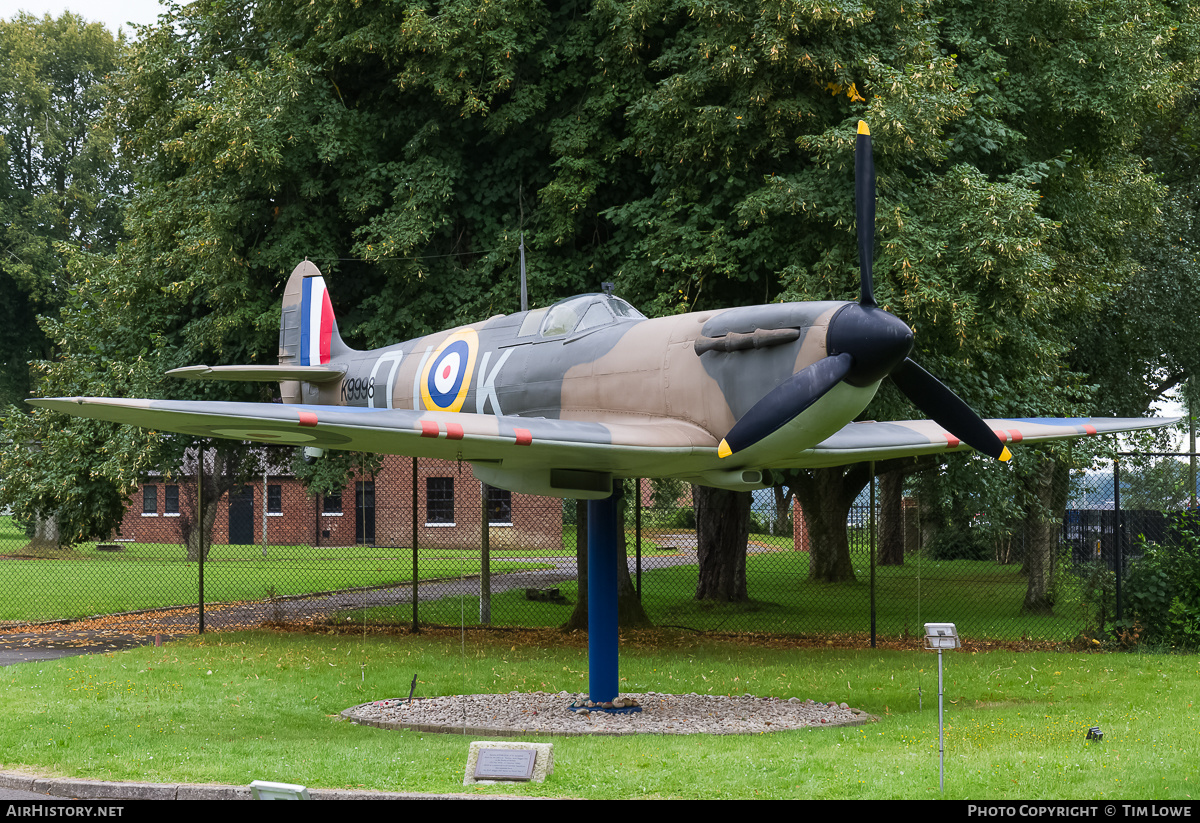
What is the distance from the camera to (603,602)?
10.2 meters

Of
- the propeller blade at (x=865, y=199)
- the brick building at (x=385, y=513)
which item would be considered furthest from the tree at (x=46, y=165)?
the propeller blade at (x=865, y=199)

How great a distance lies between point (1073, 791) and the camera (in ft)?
20.7

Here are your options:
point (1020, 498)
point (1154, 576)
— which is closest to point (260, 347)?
point (1020, 498)

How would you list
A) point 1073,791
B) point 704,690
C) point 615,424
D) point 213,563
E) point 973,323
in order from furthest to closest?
point 213,563 < point 973,323 < point 704,690 < point 615,424 < point 1073,791

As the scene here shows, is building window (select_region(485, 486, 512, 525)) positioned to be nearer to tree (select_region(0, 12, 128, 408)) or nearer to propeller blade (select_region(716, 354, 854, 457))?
tree (select_region(0, 12, 128, 408))

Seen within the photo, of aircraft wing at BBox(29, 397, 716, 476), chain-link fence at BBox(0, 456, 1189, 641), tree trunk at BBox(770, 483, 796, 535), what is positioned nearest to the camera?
aircraft wing at BBox(29, 397, 716, 476)

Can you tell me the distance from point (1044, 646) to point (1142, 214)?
851 centimetres

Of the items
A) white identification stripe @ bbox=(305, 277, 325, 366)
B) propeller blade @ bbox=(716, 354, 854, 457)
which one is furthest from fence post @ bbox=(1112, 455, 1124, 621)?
white identification stripe @ bbox=(305, 277, 325, 366)

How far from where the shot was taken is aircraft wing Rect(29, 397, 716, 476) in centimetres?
773

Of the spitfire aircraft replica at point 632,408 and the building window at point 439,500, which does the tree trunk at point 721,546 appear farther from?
the building window at point 439,500

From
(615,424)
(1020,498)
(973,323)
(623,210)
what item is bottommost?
(1020,498)

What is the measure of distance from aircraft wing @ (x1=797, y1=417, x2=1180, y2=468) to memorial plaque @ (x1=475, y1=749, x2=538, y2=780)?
153 inches

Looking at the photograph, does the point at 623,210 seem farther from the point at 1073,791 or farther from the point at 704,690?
the point at 1073,791

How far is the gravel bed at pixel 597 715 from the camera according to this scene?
9164mm
